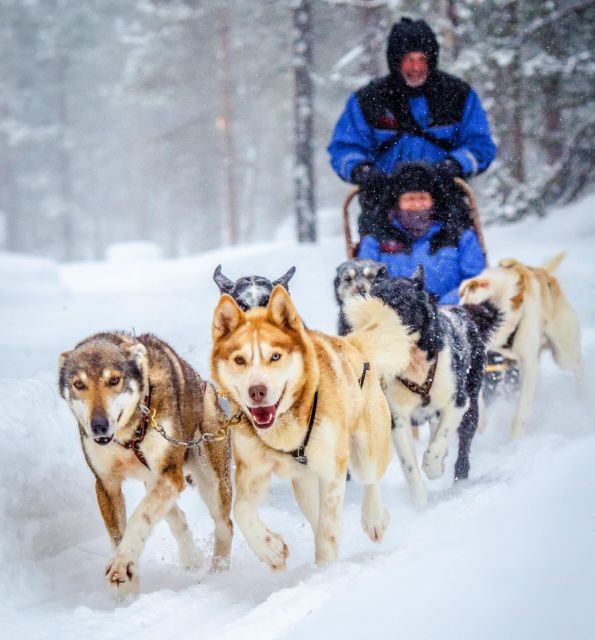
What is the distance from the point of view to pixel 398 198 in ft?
18.9

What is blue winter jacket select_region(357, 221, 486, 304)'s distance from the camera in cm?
563

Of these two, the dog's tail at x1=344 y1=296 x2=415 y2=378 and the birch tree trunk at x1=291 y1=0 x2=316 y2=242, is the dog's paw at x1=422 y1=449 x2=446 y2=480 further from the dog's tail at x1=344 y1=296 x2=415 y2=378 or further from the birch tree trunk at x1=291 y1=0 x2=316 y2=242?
the birch tree trunk at x1=291 y1=0 x2=316 y2=242

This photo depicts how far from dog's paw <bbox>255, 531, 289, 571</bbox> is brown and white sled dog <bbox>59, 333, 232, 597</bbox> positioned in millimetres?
512

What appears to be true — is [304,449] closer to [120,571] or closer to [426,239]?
[120,571]

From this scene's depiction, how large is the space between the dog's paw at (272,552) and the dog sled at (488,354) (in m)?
3.04

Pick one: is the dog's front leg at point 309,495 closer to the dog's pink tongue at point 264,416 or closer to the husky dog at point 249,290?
the dog's pink tongue at point 264,416

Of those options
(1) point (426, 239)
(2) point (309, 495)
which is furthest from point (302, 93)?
(2) point (309, 495)

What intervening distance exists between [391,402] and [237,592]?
5.30ft

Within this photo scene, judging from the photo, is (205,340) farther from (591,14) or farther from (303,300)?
(591,14)

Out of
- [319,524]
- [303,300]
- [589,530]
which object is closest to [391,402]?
[319,524]

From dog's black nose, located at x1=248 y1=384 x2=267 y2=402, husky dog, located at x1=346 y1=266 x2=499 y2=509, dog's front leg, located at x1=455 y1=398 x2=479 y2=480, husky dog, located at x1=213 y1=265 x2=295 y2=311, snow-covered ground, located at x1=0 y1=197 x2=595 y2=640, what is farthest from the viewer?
dog's front leg, located at x1=455 y1=398 x2=479 y2=480

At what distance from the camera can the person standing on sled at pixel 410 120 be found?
595cm

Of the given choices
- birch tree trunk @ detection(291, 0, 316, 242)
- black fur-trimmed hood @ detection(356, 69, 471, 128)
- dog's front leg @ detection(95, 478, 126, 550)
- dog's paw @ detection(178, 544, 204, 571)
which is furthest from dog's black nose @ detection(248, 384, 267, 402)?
birch tree trunk @ detection(291, 0, 316, 242)

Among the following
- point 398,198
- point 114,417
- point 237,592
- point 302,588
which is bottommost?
point 237,592
